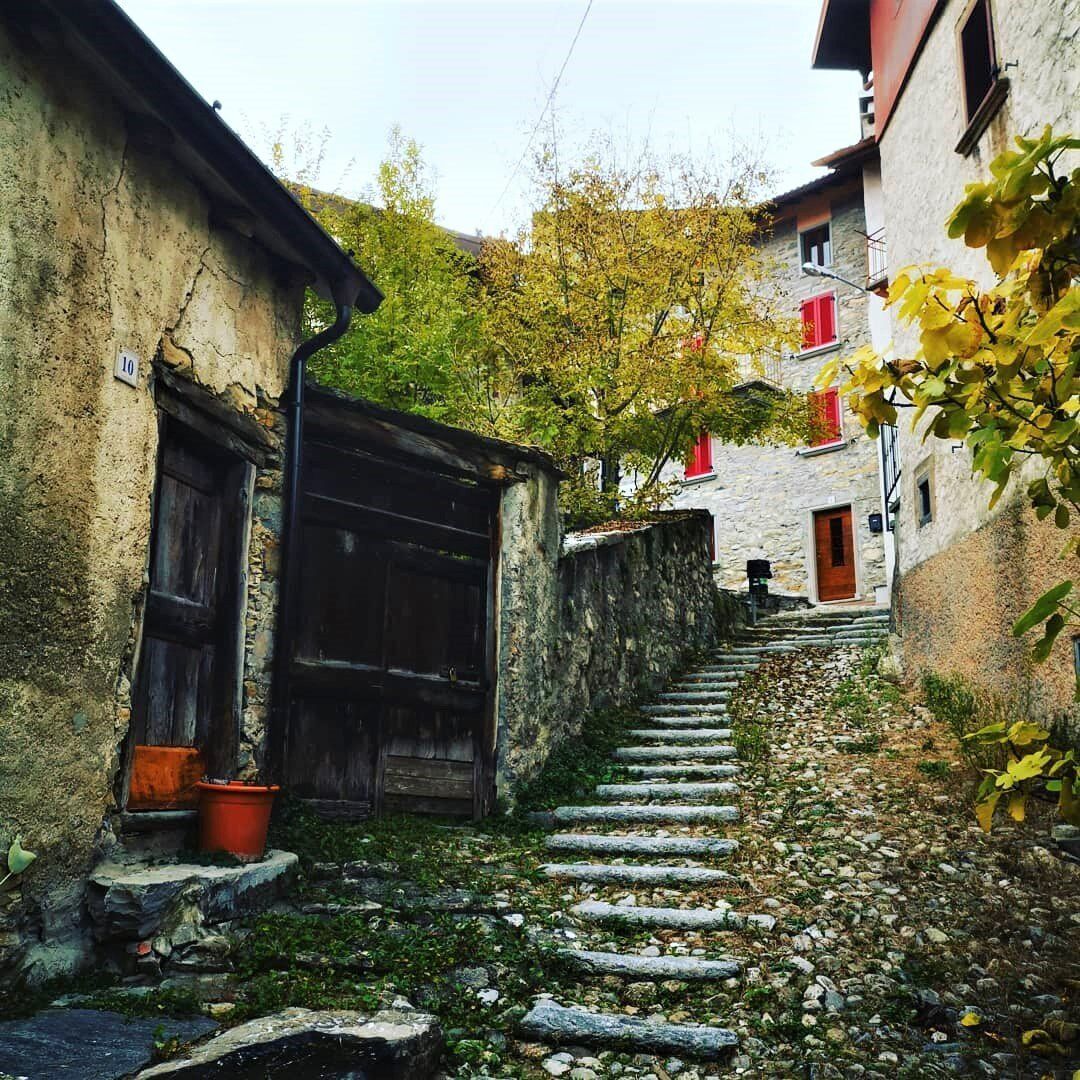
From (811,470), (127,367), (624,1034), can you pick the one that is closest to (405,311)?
(127,367)

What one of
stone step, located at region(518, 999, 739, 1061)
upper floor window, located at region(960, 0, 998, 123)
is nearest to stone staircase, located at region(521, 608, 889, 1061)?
stone step, located at region(518, 999, 739, 1061)

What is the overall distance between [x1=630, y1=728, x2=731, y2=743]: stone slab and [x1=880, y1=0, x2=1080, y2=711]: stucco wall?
5.95 feet

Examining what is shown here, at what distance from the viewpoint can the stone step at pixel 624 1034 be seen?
339cm

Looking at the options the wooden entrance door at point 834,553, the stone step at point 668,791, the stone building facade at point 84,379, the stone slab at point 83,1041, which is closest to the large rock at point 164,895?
the stone building facade at point 84,379

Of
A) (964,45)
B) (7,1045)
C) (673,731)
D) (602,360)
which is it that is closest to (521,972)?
(7,1045)

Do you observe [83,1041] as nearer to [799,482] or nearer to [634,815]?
[634,815]

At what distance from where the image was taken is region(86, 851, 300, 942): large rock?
360 centimetres

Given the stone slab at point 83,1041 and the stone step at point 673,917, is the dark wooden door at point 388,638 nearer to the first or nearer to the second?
the stone step at point 673,917

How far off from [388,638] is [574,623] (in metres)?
2.13

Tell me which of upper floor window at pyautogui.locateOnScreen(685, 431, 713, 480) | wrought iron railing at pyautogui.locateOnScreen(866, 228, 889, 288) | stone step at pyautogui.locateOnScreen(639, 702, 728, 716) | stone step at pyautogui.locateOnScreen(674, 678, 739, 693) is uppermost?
wrought iron railing at pyautogui.locateOnScreen(866, 228, 889, 288)

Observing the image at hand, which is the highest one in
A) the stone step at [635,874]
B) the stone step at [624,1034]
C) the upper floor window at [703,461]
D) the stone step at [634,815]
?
the upper floor window at [703,461]

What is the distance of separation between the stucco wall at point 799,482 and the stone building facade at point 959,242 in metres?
8.89

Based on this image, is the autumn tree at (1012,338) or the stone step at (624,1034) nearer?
the autumn tree at (1012,338)

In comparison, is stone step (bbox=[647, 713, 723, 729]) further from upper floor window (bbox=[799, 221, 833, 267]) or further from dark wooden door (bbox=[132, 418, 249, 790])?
upper floor window (bbox=[799, 221, 833, 267])
